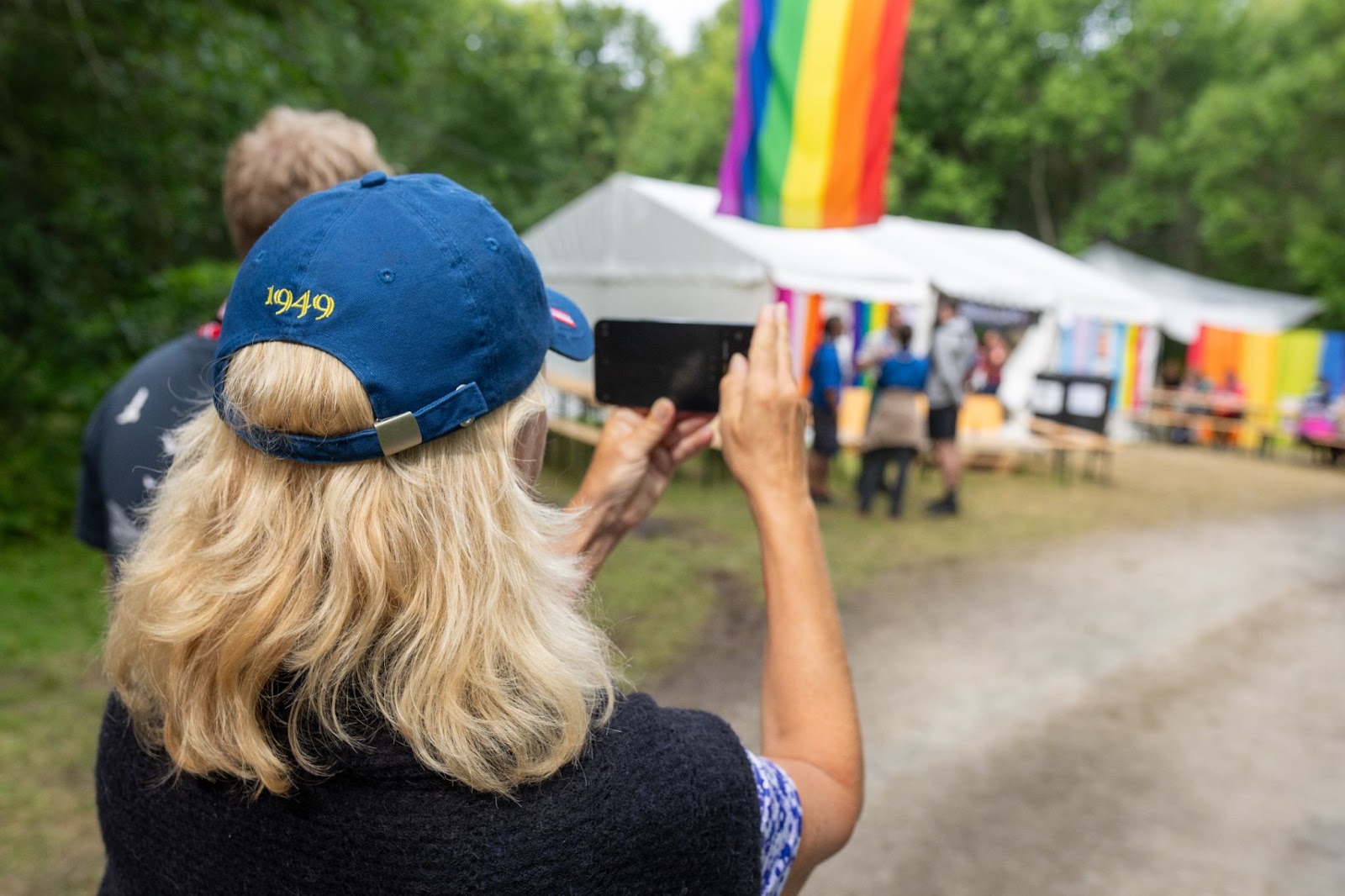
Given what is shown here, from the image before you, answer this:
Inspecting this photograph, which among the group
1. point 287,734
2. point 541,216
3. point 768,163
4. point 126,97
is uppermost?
point 541,216

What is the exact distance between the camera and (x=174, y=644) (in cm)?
85

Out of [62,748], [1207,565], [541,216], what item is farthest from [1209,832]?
[541,216]

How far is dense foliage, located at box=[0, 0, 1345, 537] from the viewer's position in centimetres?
682

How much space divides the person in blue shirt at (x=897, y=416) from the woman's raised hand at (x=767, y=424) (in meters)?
7.66

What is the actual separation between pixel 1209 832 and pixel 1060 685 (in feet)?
4.58

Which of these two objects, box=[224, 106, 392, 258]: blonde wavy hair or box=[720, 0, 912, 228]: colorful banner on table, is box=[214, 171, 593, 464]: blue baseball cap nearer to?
box=[224, 106, 392, 258]: blonde wavy hair

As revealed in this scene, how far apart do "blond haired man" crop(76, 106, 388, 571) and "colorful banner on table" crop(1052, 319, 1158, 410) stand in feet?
48.0

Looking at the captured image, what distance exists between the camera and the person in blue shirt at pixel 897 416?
28.3 ft

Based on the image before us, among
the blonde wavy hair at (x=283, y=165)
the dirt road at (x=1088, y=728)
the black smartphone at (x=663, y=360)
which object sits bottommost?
the dirt road at (x=1088, y=728)

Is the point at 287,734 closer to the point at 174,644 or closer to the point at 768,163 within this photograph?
the point at 174,644

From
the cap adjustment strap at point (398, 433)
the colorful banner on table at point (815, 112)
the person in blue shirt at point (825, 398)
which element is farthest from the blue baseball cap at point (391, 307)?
the person in blue shirt at point (825, 398)

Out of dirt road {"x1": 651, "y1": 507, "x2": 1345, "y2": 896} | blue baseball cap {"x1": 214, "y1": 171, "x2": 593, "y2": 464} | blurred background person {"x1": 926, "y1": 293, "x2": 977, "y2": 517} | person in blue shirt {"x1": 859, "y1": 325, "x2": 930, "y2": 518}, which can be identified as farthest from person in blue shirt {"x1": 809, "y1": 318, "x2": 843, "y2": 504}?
blue baseball cap {"x1": 214, "y1": 171, "x2": 593, "y2": 464}

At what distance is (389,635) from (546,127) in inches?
1030

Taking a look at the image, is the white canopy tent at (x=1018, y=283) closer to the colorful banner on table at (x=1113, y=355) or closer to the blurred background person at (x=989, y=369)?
the colorful banner on table at (x=1113, y=355)
